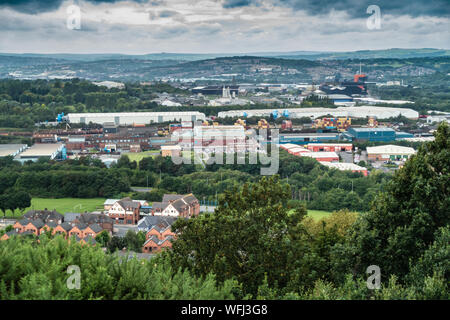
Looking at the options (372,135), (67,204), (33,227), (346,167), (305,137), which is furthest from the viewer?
(372,135)

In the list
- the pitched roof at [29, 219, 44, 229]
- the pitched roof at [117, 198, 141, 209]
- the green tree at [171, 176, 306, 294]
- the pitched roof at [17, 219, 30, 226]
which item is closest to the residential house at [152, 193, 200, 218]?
the pitched roof at [117, 198, 141, 209]

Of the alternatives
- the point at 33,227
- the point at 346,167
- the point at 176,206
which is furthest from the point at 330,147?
the point at 33,227

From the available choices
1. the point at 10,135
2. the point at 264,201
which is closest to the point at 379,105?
the point at 10,135

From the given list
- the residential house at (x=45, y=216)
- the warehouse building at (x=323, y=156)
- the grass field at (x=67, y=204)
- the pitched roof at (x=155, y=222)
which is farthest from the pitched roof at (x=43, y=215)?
the warehouse building at (x=323, y=156)

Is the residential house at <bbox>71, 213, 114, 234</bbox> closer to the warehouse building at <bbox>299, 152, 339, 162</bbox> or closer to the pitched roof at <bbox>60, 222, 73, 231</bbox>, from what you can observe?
the pitched roof at <bbox>60, 222, 73, 231</bbox>

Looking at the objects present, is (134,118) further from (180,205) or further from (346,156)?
(180,205)
